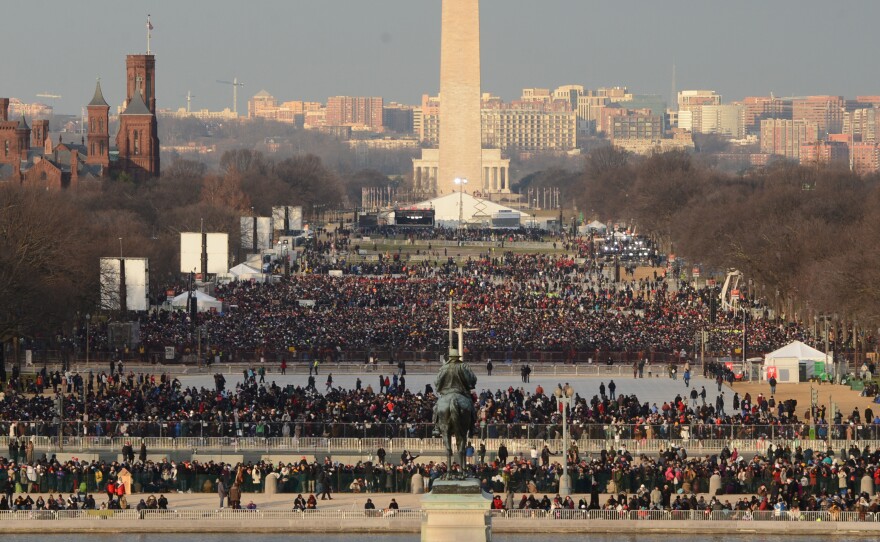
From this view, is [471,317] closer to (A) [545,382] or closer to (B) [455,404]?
(A) [545,382]

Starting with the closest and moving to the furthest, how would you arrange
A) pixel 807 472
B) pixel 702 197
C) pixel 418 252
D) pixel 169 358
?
pixel 807 472 → pixel 169 358 → pixel 418 252 → pixel 702 197

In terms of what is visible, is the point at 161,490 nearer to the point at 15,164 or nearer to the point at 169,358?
the point at 169,358

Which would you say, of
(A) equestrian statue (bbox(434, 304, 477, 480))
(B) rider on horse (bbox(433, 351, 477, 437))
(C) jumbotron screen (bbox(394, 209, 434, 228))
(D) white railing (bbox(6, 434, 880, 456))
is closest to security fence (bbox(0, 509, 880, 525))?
(D) white railing (bbox(6, 434, 880, 456))

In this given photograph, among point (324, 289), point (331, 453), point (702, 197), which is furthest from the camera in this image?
point (702, 197)

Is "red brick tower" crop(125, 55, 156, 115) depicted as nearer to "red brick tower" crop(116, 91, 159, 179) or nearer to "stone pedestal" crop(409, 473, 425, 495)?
"red brick tower" crop(116, 91, 159, 179)

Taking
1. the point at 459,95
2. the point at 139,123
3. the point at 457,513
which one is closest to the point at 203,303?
the point at 457,513

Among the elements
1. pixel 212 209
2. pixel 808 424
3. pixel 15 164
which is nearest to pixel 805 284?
pixel 808 424

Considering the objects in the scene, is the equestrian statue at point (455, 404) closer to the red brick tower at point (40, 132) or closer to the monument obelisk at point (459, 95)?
the monument obelisk at point (459, 95)
